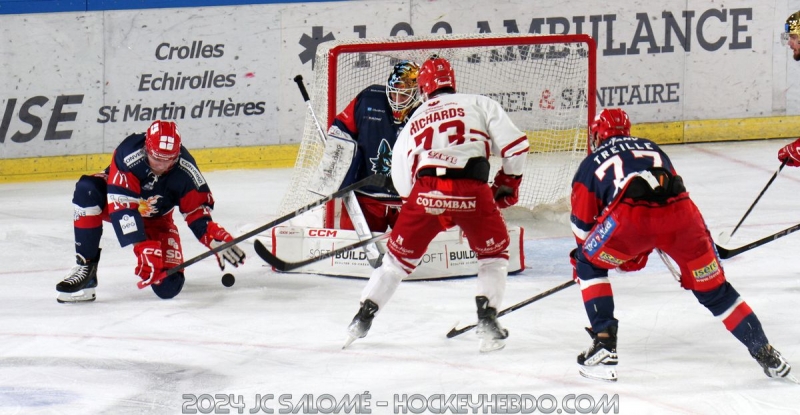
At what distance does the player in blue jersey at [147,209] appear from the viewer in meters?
4.80

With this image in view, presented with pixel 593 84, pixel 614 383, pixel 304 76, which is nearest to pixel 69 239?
pixel 304 76

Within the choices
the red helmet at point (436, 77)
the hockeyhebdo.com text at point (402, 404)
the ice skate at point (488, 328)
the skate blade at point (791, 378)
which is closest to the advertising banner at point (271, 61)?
the red helmet at point (436, 77)

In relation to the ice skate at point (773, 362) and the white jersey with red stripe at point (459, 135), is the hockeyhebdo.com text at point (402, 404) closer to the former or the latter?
the ice skate at point (773, 362)

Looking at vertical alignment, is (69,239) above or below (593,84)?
below

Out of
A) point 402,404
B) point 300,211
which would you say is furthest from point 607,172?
point 300,211

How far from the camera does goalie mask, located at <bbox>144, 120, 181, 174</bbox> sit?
187 inches

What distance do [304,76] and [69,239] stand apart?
2.23m

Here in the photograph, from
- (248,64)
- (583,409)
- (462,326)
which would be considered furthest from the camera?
(248,64)

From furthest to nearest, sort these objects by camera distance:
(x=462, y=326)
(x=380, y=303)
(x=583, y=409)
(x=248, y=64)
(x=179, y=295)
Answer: (x=248, y=64)
(x=179, y=295)
(x=462, y=326)
(x=380, y=303)
(x=583, y=409)

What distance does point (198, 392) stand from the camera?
3.84m

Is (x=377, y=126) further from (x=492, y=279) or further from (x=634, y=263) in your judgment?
(x=634, y=263)

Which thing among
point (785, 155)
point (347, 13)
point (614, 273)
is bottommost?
point (614, 273)

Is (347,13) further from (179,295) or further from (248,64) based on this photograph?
(179,295)

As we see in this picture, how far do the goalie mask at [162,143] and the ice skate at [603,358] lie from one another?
72.6 inches
